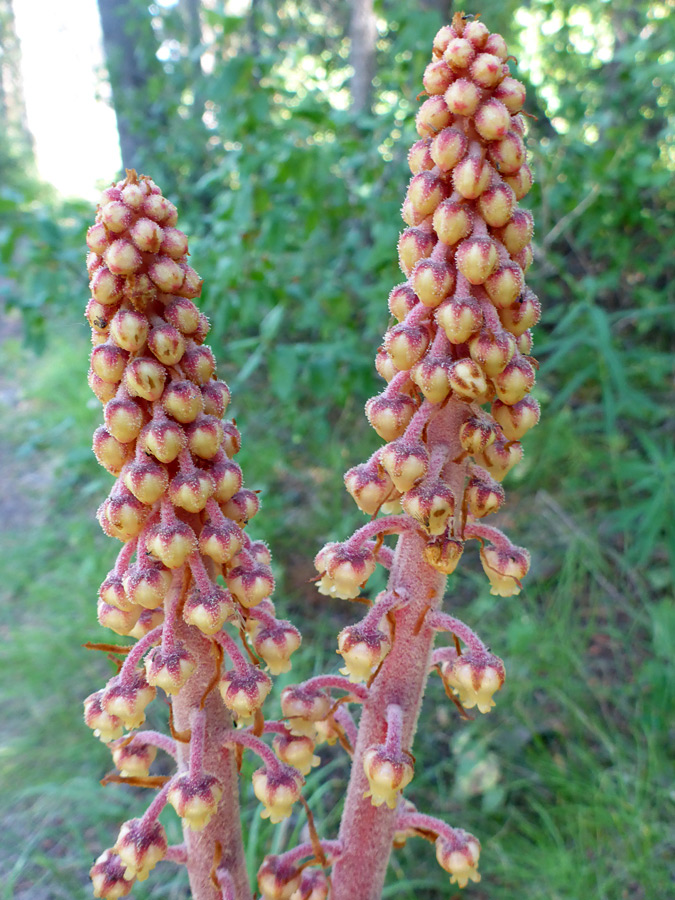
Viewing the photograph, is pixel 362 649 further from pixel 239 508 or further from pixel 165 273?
pixel 165 273

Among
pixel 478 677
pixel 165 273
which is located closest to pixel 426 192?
pixel 165 273

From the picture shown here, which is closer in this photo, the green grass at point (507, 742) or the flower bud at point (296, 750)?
the flower bud at point (296, 750)

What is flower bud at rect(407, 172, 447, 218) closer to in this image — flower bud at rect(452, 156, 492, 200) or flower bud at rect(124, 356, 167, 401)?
flower bud at rect(452, 156, 492, 200)

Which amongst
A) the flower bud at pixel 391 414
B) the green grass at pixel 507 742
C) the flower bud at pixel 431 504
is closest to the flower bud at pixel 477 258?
the flower bud at pixel 391 414

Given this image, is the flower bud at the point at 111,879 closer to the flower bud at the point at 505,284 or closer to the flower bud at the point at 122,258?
the flower bud at the point at 122,258

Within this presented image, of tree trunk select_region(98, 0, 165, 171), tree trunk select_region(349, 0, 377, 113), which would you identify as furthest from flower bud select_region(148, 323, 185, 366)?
tree trunk select_region(98, 0, 165, 171)

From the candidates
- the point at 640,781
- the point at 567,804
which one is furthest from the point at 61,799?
the point at 640,781
